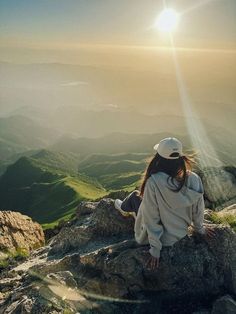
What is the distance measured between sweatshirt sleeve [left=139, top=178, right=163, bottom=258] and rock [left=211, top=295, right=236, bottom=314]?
2267 mm

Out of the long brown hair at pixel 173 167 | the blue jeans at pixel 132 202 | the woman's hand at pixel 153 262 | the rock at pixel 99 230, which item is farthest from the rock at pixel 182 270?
the rock at pixel 99 230

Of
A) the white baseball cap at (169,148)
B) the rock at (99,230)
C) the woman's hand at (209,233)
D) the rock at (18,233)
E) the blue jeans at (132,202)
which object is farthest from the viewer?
the rock at (18,233)

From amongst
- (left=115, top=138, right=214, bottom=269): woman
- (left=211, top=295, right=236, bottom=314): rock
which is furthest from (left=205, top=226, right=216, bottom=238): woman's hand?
(left=211, top=295, right=236, bottom=314): rock

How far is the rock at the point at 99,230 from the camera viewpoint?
18.9 m

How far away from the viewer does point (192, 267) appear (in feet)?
44.5

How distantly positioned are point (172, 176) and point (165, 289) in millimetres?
3810

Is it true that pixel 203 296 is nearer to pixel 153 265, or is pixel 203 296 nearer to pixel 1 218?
pixel 153 265

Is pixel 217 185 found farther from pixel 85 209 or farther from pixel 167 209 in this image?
pixel 167 209

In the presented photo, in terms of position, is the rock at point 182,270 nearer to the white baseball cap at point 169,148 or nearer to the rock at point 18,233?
the white baseball cap at point 169,148

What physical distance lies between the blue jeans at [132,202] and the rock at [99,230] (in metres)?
2.11

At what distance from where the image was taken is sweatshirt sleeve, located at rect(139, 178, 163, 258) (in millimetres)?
13099

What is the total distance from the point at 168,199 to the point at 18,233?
78.7 feet

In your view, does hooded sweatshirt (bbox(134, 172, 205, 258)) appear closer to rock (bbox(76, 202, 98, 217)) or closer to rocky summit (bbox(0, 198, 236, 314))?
rocky summit (bbox(0, 198, 236, 314))

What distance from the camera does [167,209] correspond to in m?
13.3
